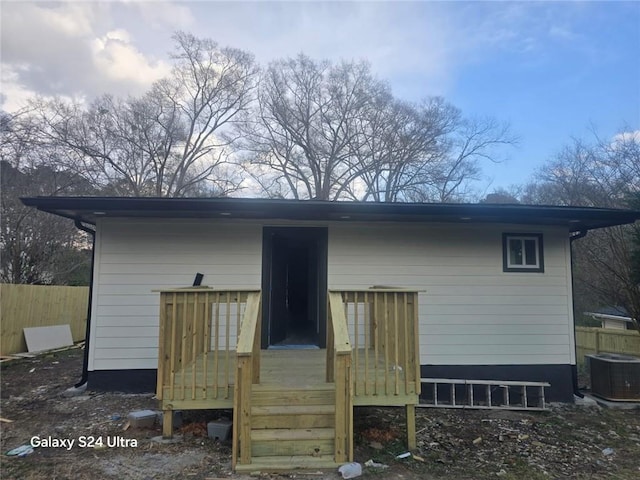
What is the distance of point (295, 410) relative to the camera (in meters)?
3.41

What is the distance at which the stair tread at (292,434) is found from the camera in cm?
321

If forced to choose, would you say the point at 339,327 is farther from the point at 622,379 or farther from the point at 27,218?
the point at 27,218

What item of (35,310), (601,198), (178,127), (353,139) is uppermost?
(178,127)

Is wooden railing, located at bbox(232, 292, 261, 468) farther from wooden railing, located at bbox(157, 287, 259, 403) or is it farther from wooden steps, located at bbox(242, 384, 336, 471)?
wooden railing, located at bbox(157, 287, 259, 403)

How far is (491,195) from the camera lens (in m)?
18.1

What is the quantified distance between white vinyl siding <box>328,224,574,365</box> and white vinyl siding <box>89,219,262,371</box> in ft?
4.61

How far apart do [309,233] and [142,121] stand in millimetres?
15992

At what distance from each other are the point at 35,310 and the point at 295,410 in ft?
28.3

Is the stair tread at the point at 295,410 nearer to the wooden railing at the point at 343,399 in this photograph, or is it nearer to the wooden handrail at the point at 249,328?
the wooden railing at the point at 343,399

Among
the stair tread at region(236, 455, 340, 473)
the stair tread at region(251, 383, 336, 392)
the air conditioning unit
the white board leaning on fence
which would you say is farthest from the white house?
the white board leaning on fence

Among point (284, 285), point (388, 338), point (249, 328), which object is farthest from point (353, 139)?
point (249, 328)

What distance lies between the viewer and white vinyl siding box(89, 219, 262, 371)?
5.20m

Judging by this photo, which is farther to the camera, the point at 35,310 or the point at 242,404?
the point at 35,310

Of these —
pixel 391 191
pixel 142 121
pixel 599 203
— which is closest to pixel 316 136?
pixel 391 191
